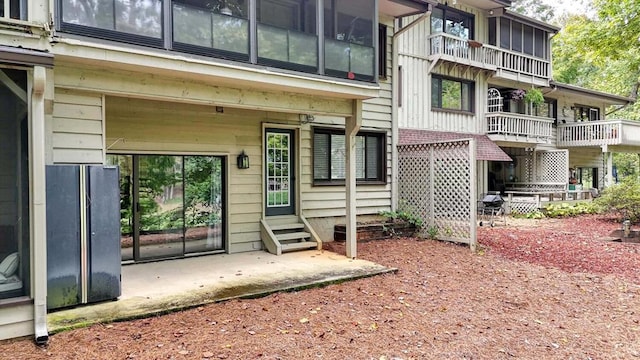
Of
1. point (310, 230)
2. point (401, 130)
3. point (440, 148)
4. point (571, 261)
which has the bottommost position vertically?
point (571, 261)

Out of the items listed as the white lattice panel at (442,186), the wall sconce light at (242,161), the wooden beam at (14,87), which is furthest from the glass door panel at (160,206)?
the white lattice panel at (442,186)

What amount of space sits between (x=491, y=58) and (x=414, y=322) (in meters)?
14.3

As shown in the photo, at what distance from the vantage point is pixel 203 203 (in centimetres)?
798

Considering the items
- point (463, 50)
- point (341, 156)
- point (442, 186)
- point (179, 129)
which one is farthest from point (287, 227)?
point (463, 50)

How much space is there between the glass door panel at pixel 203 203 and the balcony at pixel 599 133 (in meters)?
18.3

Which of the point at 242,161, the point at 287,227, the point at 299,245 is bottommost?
the point at 299,245

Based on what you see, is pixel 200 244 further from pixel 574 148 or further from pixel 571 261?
pixel 574 148

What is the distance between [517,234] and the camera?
11.2 meters

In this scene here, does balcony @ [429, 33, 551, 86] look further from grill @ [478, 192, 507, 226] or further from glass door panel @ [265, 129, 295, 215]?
glass door panel @ [265, 129, 295, 215]

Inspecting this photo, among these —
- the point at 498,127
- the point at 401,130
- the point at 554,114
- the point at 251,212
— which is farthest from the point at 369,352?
the point at 554,114

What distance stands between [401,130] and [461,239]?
5366 mm

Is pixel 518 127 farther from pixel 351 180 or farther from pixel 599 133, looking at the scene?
pixel 351 180

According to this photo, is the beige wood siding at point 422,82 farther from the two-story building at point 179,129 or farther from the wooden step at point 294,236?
the wooden step at point 294,236

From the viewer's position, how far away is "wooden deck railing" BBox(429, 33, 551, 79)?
47.9 ft
